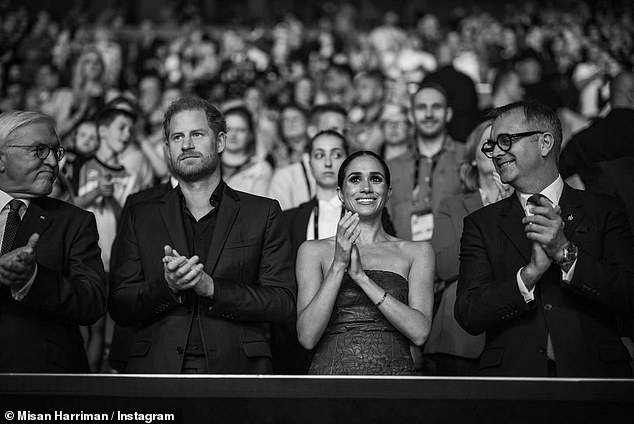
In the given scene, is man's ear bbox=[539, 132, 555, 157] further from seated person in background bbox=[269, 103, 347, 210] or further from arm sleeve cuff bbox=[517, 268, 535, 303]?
seated person in background bbox=[269, 103, 347, 210]

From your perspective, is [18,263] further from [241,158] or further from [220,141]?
[241,158]

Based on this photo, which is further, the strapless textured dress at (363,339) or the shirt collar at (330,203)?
the shirt collar at (330,203)

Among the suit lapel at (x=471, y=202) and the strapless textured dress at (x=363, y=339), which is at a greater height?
the suit lapel at (x=471, y=202)

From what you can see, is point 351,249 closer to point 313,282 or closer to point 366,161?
point 313,282

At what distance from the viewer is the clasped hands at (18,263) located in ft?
11.5

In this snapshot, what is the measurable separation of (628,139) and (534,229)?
2.25 meters

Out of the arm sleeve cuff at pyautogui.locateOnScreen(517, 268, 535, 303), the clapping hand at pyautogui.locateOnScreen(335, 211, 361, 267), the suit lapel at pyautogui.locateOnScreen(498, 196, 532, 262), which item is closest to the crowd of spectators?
the clapping hand at pyautogui.locateOnScreen(335, 211, 361, 267)

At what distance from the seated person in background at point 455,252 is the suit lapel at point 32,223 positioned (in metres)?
2.05

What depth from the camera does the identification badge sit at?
5.70 meters

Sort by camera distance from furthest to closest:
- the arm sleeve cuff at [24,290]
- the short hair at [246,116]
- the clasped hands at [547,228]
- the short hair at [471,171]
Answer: the short hair at [246,116] < the short hair at [471,171] < the arm sleeve cuff at [24,290] < the clasped hands at [547,228]

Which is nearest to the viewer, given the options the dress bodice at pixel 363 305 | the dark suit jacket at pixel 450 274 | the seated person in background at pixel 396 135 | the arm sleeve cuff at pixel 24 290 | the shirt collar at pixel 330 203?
the arm sleeve cuff at pixel 24 290

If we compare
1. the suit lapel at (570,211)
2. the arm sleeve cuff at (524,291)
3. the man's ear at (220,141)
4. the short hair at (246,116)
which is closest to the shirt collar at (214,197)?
the man's ear at (220,141)

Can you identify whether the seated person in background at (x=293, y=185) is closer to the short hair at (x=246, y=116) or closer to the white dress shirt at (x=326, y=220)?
the short hair at (x=246, y=116)

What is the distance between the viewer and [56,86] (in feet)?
36.3
